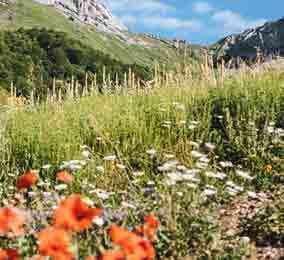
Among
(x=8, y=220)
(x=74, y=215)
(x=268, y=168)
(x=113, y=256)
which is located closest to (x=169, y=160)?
(x=268, y=168)

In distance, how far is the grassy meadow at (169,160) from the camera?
4.15m

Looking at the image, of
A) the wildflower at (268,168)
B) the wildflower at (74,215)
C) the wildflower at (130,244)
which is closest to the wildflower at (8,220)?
the wildflower at (74,215)

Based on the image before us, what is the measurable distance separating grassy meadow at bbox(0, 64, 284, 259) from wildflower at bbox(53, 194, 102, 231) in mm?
974

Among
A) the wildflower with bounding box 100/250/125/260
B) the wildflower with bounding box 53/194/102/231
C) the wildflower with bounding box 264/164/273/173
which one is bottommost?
the wildflower with bounding box 264/164/273/173

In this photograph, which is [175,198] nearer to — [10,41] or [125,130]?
[125,130]

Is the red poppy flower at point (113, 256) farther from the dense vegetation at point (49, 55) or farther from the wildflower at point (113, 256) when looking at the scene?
the dense vegetation at point (49, 55)

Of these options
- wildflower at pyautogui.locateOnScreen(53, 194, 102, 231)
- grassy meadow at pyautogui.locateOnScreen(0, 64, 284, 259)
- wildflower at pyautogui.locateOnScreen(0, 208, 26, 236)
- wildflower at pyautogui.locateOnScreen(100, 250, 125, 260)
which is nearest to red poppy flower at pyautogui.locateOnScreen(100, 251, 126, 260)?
wildflower at pyautogui.locateOnScreen(100, 250, 125, 260)

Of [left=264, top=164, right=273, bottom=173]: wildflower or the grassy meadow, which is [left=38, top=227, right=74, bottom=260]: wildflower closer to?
the grassy meadow

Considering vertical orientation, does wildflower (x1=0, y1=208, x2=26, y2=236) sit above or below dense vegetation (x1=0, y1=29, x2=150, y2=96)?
below

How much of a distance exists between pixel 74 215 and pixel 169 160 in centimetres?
355

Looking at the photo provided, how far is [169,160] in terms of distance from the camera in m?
6.20

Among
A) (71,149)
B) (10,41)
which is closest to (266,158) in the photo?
(71,149)

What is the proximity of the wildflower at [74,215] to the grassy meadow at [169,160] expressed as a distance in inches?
38.3

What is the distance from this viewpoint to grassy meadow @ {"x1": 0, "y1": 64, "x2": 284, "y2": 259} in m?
4.15
